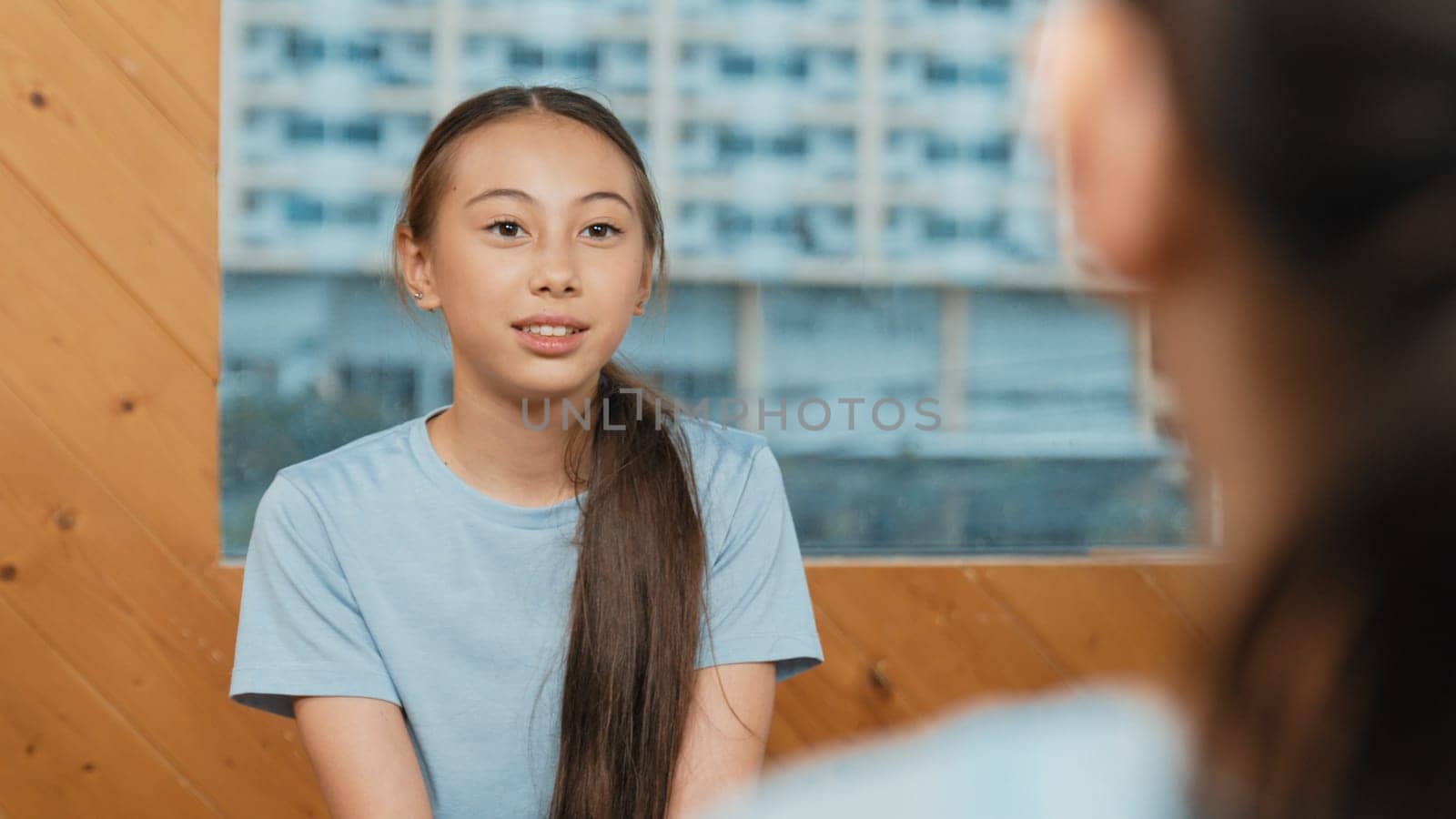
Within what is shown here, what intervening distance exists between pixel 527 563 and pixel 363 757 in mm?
196

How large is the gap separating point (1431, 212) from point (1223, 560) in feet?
0.19

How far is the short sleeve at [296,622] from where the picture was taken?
1049mm

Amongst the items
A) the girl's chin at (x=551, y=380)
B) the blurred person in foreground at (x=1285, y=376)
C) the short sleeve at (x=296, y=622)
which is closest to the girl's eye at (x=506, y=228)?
the girl's chin at (x=551, y=380)

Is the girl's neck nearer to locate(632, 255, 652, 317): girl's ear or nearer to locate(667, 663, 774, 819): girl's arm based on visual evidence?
locate(632, 255, 652, 317): girl's ear

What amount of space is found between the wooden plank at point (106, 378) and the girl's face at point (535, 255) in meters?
0.44

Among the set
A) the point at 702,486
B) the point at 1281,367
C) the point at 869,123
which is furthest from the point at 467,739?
the point at 1281,367

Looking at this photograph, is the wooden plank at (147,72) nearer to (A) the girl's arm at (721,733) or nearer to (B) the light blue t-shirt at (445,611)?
(B) the light blue t-shirt at (445,611)

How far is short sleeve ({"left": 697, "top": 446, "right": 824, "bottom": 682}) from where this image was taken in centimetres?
111

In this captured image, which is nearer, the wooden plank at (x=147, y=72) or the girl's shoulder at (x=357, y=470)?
the girl's shoulder at (x=357, y=470)

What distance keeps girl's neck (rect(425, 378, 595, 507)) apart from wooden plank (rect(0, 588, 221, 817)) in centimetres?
53

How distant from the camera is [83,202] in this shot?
1392mm

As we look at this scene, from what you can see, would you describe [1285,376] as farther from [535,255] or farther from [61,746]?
[61,746]

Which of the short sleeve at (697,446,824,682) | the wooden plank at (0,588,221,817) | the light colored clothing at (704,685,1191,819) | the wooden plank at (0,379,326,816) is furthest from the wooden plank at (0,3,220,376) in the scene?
the light colored clothing at (704,685,1191,819)

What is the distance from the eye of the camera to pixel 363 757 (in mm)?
1017
